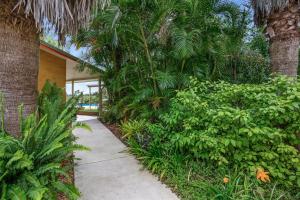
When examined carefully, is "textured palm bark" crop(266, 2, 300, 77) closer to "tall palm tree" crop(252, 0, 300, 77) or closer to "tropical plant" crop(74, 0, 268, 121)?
"tall palm tree" crop(252, 0, 300, 77)

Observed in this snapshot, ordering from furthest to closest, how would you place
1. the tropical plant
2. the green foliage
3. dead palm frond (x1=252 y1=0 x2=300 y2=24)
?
the tropical plant < dead palm frond (x1=252 y1=0 x2=300 y2=24) < the green foliage

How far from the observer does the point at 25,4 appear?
117 inches

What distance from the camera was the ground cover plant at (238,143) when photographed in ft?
10.9

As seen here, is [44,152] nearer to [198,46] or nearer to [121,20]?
[121,20]

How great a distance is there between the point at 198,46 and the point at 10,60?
421 cm

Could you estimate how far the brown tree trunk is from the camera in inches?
119

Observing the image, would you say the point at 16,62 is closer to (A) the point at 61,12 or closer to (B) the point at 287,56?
(A) the point at 61,12

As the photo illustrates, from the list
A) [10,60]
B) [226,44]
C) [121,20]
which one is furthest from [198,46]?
[10,60]

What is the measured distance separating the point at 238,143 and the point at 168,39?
3.51m

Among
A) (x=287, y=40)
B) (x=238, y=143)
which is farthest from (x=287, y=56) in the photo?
(x=238, y=143)

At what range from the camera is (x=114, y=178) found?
387 centimetres

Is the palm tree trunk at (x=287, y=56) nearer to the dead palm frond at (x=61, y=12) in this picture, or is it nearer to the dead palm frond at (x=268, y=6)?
the dead palm frond at (x=268, y=6)

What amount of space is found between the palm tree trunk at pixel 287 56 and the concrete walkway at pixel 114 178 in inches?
131

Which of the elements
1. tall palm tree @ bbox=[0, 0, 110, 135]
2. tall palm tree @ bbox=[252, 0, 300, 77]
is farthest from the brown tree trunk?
tall palm tree @ bbox=[252, 0, 300, 77]
